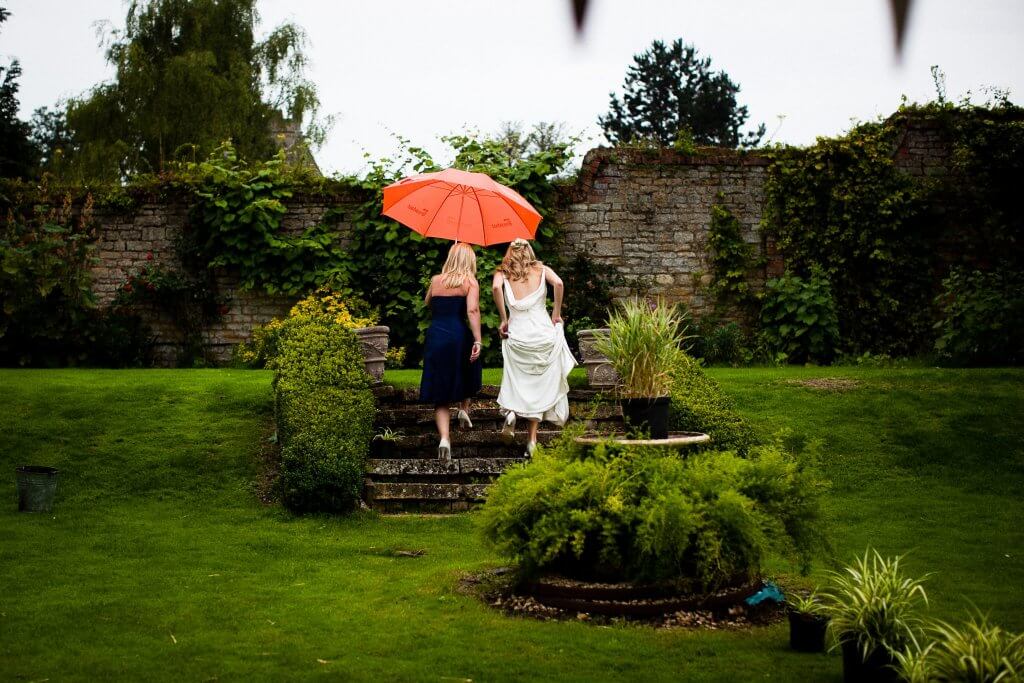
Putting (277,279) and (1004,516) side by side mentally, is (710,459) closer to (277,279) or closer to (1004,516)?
(1004,516)

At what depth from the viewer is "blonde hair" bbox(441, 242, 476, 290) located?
9.38 m

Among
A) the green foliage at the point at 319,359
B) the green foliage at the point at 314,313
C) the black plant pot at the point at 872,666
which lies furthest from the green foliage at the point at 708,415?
the green foliage at the point at 314,313

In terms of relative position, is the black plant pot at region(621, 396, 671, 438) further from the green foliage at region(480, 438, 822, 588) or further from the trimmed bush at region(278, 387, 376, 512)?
the trimmed bush at region(278, 387, 376, 512)

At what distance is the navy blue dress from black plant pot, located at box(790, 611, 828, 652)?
5063 mm

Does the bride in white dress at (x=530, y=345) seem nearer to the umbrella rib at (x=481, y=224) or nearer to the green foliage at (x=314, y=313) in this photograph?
the umbrella rib at (x=481, y=224)

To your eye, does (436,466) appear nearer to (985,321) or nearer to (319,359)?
(319,359)

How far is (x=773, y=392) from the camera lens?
38.2 ft

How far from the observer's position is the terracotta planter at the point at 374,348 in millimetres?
11289

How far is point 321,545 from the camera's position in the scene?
7.36 meters

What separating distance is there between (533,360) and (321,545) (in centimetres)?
298

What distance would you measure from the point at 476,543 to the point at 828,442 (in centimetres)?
434

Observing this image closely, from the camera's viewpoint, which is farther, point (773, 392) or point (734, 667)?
point (773, 392)

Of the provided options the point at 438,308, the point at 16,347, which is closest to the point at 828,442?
the point at 438,308

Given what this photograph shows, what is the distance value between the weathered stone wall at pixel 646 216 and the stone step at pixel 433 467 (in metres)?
7.01
